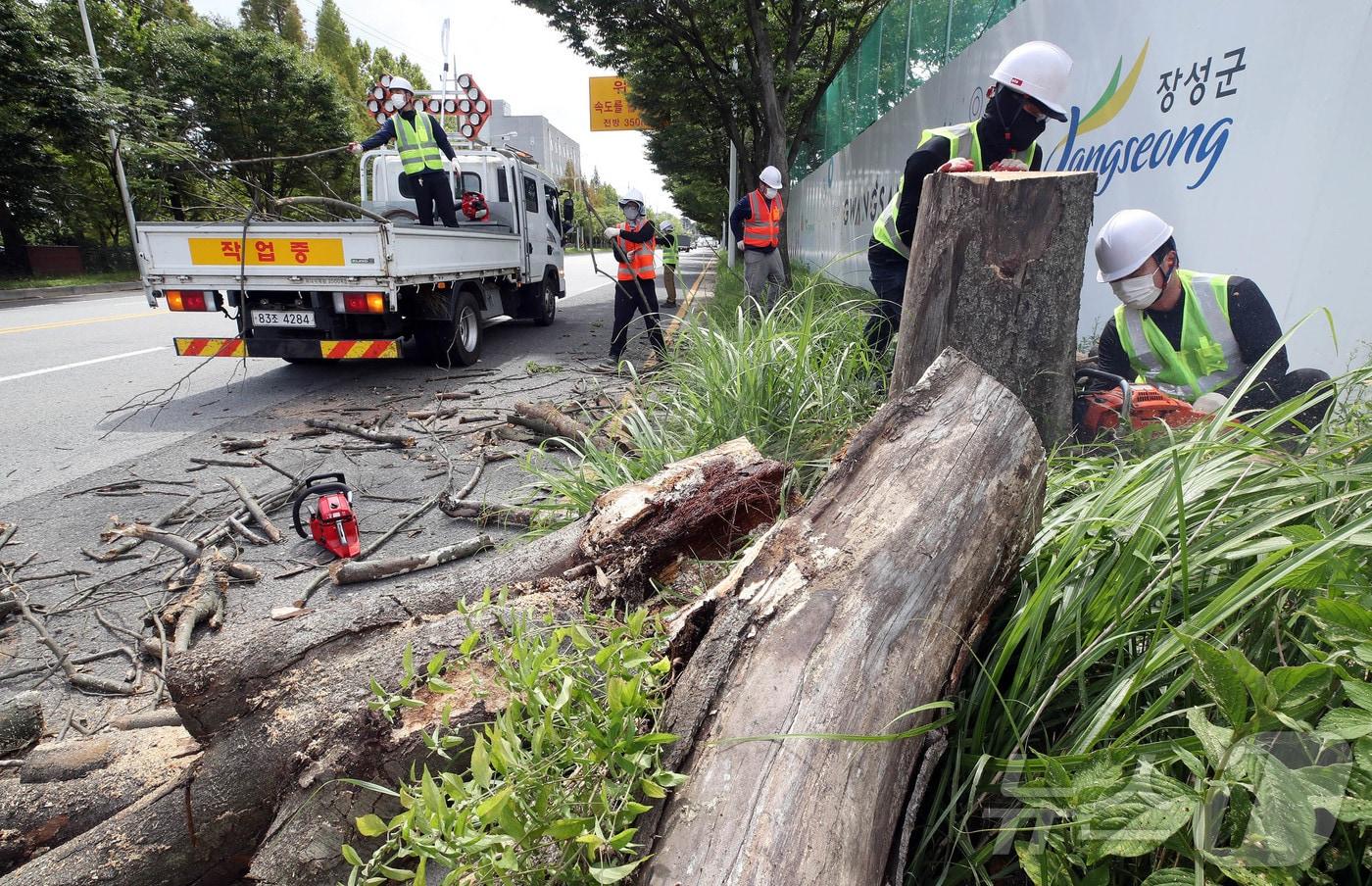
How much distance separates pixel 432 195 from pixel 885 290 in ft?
22.0

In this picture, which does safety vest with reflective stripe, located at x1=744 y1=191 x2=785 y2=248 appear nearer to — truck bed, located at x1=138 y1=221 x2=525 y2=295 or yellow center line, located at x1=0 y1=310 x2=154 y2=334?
truck bed, located at x1=138 y1=221 x2=525 y2=295

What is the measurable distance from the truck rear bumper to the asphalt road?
35 cm

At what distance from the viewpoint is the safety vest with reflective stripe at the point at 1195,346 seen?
2854 mm

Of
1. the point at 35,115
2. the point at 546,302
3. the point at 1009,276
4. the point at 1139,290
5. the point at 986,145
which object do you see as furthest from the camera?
the point at 35,115

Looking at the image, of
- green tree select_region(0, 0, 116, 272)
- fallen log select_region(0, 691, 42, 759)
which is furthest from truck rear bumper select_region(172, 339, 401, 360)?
green tree select_region(0, 0, 116, 272)

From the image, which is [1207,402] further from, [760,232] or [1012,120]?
[760,232]

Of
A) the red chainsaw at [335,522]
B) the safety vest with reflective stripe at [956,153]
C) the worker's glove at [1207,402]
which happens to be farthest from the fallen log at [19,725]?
the worker's glove at [1207,402]

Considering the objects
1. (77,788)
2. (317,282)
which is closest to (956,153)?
(77,788)

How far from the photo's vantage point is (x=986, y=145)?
3.37 metres

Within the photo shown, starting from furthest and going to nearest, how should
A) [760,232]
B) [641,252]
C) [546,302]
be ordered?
1. [546,302]
2. [641,252]
3. [760,232]

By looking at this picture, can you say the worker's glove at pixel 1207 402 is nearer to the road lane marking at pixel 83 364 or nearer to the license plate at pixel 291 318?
the license plate at pixel 291 318

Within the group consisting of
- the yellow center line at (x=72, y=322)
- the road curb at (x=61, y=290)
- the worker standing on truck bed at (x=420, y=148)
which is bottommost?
the yellow center line at (x=72, y=322)

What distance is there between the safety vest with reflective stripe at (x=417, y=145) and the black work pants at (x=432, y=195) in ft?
0.43

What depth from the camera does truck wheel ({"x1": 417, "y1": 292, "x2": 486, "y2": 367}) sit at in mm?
7434
